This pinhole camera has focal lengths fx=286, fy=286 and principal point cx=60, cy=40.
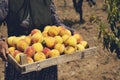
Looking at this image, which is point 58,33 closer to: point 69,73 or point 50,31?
point 50,31

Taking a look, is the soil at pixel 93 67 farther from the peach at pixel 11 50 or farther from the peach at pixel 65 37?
the peach at pixel 11 50

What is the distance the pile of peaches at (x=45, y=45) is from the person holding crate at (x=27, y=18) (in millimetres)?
328

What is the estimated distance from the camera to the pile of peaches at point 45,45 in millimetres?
2912

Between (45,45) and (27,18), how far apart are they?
1.74 feet

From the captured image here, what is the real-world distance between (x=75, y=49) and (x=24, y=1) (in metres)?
0.88

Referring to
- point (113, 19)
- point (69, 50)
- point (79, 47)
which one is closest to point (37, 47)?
point (69, 50)

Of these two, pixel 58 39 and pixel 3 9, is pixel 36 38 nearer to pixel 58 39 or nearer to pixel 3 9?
pixel 58 39

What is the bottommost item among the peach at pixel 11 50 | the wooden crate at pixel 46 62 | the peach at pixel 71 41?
the wooden crate at pixel 46 62

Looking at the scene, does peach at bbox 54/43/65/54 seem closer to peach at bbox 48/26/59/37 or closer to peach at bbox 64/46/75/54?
peach at bbox 64/46/75/54

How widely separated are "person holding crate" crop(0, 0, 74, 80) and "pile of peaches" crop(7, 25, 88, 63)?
328mm

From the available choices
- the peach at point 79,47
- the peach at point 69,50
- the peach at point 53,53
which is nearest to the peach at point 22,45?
the peach at point 53,53

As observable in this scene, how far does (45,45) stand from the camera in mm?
3133

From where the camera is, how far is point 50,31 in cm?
319

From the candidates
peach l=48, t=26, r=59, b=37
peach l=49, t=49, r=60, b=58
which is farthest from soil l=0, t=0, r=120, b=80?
peach l=49, t=49, r=60, b=58
